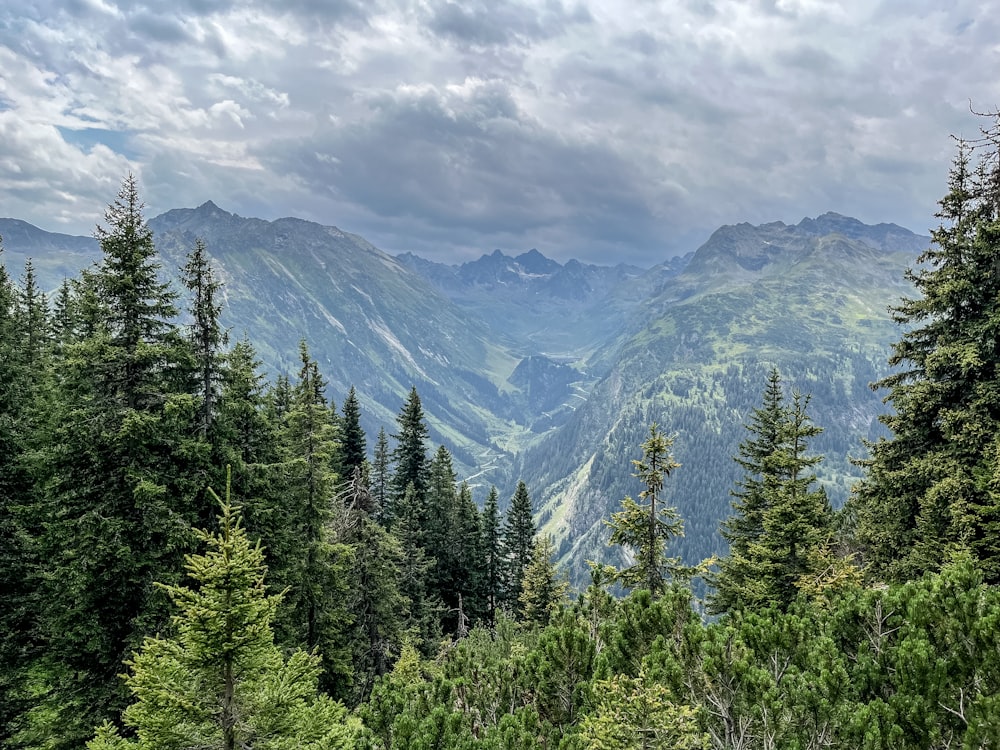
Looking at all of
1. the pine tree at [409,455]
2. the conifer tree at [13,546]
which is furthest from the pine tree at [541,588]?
the conifer tree at [13,546]

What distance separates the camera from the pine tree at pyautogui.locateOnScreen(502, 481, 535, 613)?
4906cm

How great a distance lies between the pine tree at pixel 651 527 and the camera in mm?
20000

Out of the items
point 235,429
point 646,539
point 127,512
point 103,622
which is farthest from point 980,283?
point 103,622

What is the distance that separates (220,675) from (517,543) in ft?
152

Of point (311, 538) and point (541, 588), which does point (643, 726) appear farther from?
point (541, 588)

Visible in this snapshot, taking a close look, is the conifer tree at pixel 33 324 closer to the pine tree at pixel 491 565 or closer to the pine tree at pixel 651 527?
the pine tree at pixel 651 527

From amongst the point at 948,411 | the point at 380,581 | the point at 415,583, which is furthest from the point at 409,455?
the point at 948,411

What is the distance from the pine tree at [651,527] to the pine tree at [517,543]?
29.8m

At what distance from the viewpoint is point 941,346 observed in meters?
16.3

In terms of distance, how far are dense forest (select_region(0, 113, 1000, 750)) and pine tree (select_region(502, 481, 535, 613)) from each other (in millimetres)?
21980

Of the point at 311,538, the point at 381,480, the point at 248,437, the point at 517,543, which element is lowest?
the point at 517,543

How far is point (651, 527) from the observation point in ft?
66.2

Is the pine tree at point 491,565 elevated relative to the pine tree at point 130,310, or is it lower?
lower

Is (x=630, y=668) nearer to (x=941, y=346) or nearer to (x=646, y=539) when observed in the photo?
(x=646, y=539)
